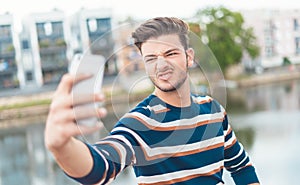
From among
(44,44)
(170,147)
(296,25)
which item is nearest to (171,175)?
(170,147)

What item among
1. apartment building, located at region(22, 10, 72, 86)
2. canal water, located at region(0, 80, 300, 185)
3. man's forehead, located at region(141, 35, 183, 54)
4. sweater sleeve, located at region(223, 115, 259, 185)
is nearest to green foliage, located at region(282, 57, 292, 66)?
canal water, located at region(0, 80, 300, 185)

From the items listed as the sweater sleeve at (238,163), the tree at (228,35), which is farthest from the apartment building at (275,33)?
the sweater sleeve at (238,163)

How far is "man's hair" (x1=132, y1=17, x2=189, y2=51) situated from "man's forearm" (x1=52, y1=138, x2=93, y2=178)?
0.12 metres

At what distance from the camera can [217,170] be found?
1.15 feet

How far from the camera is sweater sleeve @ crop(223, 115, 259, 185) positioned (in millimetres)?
392

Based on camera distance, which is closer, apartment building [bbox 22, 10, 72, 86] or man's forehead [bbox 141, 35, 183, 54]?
man's forehead [bbox 141, 35, 183, 54]

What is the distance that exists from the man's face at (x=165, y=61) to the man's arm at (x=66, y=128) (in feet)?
0.35

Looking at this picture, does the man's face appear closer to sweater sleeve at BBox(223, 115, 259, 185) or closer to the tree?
sweater sleeve at BBox(223, 115, 259, 185)

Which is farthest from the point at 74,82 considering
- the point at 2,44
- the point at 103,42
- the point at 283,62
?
the point at 283,62

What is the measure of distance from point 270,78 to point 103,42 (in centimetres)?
852

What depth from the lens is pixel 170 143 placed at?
0.32 m

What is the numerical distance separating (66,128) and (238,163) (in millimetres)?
252

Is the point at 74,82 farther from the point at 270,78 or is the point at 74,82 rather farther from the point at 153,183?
the point at 270,78

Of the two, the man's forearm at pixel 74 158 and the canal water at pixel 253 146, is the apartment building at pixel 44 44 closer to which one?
the canal water at pixel 253 146
